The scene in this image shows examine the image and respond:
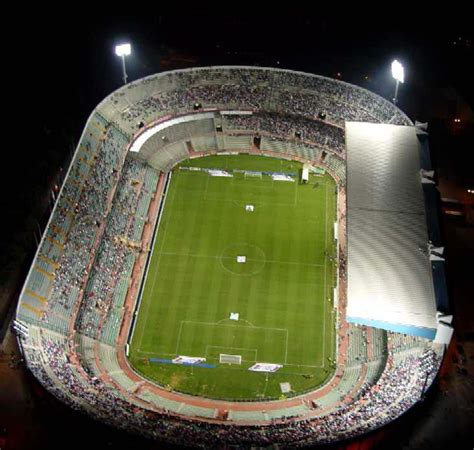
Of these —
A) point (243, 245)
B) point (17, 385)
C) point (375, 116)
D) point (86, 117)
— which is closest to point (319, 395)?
point (243, 245)

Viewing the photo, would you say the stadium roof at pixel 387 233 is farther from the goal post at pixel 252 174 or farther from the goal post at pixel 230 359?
the goal post at pixel 252 174

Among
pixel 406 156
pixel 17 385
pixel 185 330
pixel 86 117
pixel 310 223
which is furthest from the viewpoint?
pixel 86 117

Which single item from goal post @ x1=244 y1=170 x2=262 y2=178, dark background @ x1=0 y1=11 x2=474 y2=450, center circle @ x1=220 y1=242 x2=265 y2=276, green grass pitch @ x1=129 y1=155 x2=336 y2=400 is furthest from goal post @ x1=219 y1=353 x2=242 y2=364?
goal post @ x1=244 y1=170 x2=262 y2=178

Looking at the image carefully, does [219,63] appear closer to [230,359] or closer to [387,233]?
[387,233]

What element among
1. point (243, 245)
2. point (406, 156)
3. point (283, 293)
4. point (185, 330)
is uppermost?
point (406, 156)

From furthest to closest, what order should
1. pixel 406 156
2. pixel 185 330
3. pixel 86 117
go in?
pixel 86 117 < pixel 406 156 < pixel 185 330

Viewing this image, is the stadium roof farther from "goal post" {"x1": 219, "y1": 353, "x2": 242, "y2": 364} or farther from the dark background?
"goal post" {"x1": 219, "y1": 353, "x2": 242, "y2": 364}

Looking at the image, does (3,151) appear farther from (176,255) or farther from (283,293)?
(283,293)
